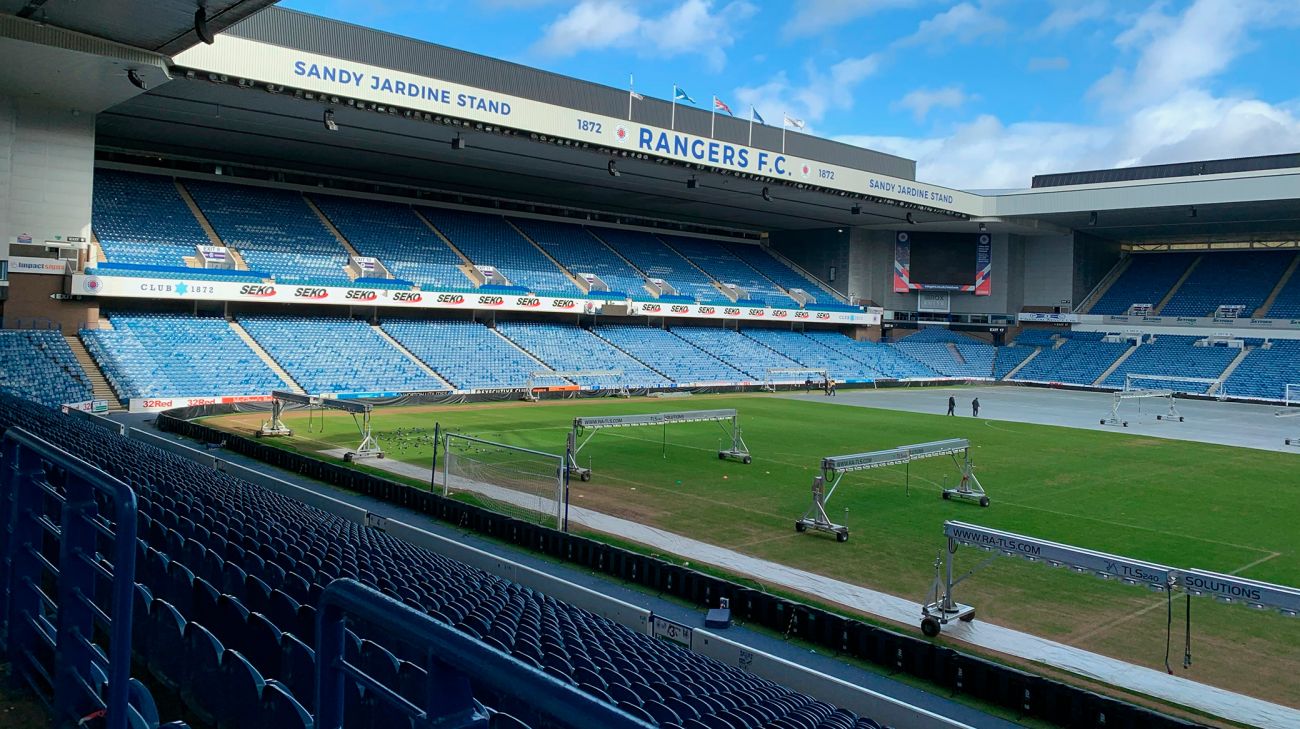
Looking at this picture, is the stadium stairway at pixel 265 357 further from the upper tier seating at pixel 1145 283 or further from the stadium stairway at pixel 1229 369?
the upper tier seating at pixel 1145 283

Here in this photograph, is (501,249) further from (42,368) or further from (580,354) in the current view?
(42,368)

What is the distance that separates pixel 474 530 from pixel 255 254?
32889mm

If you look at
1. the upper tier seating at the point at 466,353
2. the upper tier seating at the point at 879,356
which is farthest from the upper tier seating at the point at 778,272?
the upper tier seating at the point at 466,353

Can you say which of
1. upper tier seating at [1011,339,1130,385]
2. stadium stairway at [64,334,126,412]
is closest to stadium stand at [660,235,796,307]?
upper tier seating at [1011,339,1130,385]

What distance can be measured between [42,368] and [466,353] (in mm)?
20369

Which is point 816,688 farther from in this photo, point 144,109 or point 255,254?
point 255,254

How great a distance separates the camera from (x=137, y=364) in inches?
1410

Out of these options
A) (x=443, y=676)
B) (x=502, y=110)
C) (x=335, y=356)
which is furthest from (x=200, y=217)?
(x=443, y=676)

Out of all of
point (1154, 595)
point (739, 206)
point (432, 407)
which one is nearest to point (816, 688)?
point (1154, 595)

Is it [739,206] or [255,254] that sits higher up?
[739,206]

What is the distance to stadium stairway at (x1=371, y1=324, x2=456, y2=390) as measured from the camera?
145 ft

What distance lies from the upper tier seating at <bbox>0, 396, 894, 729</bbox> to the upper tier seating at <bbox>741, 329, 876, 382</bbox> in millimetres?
53449

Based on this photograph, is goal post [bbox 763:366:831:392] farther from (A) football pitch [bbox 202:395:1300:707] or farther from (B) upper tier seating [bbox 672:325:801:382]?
(A) football pitch [bbox 202:395:1300:707]

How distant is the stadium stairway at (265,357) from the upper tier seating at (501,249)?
625 inches
